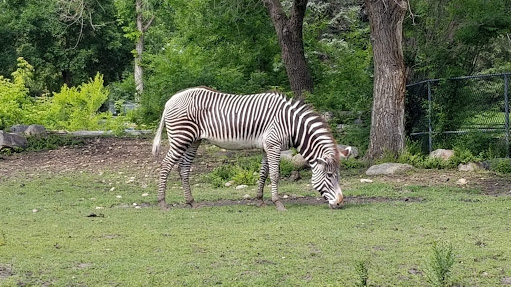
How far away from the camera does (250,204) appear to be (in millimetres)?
10547

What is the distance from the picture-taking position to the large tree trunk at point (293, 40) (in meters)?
16.6

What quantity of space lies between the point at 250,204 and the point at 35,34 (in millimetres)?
31446

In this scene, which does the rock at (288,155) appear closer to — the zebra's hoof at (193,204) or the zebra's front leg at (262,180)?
the zebra's front leg at (262,180)

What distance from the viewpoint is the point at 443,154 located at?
13.6 metres

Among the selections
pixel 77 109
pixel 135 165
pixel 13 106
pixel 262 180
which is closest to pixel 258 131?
pixel 262 180

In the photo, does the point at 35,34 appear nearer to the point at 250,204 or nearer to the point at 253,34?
the point at 253,34

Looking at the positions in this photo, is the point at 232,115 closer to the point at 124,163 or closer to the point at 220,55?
the point at 124,163

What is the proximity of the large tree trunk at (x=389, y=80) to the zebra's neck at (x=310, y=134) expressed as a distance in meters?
4.14

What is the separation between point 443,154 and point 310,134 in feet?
15.3

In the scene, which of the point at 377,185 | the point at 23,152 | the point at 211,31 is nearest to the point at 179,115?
the point at 377,185

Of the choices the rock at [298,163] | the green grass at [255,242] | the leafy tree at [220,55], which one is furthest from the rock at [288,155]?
the leafy tree at [220,55]

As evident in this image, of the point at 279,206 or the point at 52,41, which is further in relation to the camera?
the point at 52,41

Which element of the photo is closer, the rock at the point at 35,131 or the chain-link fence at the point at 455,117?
the chain-link fence at the point at 455,117

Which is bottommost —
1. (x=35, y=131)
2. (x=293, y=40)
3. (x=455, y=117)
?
(x=35, y=131)
